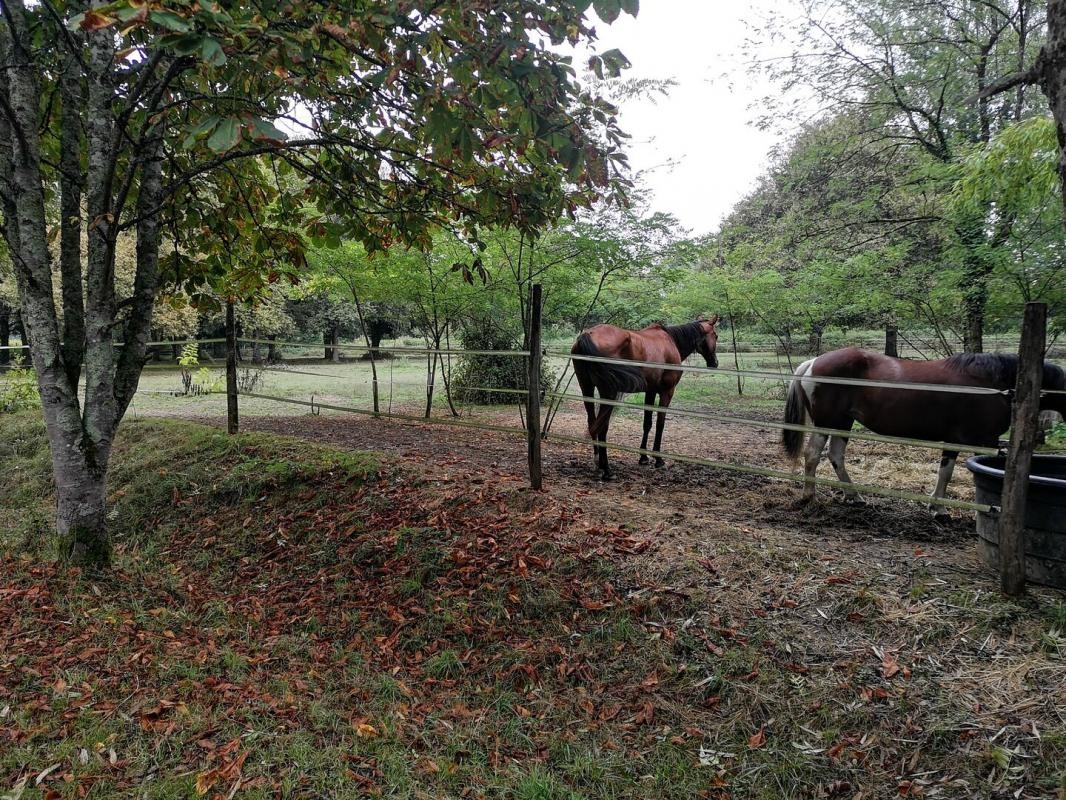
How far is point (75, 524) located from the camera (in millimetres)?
3422

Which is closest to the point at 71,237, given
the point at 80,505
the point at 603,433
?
the point at 80,505

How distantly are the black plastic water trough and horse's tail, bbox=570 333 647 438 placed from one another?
3225mm

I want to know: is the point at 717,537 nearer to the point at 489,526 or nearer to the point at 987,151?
the point at 489,526

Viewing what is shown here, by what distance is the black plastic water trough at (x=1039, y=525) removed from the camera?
8.34 ft

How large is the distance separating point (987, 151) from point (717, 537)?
177 inches

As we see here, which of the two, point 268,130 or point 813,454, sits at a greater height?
point 268,130

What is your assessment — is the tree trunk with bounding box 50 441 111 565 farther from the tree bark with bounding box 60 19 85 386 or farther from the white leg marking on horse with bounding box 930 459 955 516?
the white leg marking on horse with bounding box 930 459 955 516

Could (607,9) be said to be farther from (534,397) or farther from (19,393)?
(19,393)

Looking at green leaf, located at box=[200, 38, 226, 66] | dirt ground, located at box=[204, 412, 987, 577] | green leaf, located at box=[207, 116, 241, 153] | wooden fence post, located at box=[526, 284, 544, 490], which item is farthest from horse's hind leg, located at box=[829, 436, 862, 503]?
green leaf, located at box=[200, 38, 226, 66]

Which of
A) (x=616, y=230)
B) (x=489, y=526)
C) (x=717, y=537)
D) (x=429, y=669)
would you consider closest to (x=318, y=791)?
(x=429, y=669)

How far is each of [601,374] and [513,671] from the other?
346 centimetres

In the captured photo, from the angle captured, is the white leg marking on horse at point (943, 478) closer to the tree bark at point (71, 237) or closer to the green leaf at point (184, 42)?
the green leaf at point (184, 42)

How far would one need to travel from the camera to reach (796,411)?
472cm

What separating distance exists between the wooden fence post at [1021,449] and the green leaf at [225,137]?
3.34m
